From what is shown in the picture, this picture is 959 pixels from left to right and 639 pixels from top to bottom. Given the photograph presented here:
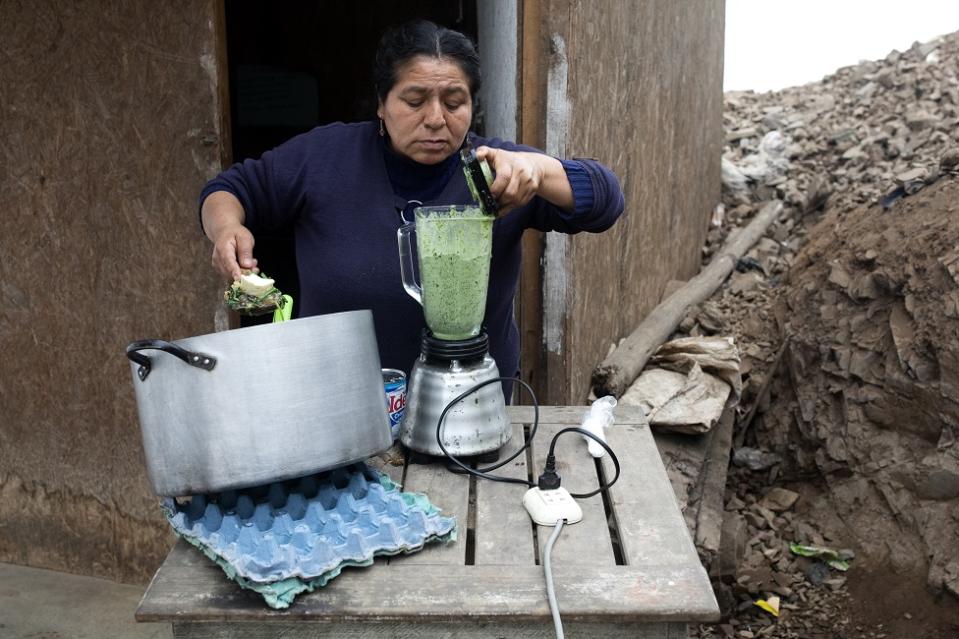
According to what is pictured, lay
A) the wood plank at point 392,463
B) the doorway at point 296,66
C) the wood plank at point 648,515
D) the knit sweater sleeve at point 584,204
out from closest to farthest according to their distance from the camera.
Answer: the wood plank at point 648,515 < the wood plank at point 392,463 < the knit sweater sleeve at point 584,204 < the doorway at point 296,66

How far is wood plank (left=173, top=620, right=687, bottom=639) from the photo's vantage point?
1630 mm

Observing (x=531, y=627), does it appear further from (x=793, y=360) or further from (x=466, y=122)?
(x=793, y=360)

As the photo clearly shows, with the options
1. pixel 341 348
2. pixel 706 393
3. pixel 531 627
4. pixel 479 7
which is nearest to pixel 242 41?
pixel 479 7

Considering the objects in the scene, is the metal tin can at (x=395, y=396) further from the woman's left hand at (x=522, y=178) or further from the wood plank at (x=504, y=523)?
the woman's left hand at (x=522, y=178)

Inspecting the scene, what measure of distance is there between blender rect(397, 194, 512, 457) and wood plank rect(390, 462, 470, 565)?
0.16 ft

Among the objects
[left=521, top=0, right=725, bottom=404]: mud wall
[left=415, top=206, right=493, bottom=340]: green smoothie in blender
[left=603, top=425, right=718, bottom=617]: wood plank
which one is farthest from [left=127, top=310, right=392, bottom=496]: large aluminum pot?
[left=521, top=0, right=725, bottom=404]: mud wall

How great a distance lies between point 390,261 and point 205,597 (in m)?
1.05

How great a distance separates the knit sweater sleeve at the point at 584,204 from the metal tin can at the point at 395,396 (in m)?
0.57

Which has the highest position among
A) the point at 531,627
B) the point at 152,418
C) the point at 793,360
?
the point at 152,418

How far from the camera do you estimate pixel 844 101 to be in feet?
24.5

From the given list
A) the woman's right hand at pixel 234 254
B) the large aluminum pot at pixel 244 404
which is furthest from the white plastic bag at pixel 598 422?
the woman's right hand at pixel 234 254

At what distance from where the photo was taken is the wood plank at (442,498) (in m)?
1.75

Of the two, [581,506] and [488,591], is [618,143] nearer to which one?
[581,506]

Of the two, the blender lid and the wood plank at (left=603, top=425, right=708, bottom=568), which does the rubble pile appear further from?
the blender lid
